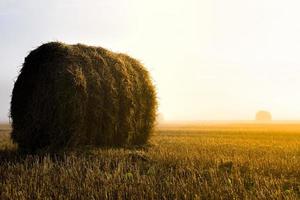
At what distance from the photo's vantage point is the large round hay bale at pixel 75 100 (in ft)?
35.8

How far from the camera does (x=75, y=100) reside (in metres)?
11.0

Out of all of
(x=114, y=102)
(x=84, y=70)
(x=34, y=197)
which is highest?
(x=84, y=70)

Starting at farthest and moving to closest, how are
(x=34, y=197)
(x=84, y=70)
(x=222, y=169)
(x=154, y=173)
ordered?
(x=84, y=70)
(x=222, y=169)
(x=154, y=173)
(x=34, y=197)

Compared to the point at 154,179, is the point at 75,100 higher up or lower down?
higher up

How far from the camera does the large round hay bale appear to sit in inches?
430

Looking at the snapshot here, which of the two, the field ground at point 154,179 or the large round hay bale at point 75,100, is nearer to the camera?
the field ground at point 154,179

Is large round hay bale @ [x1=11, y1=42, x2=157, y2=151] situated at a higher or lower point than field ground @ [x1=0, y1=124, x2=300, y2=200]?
higher

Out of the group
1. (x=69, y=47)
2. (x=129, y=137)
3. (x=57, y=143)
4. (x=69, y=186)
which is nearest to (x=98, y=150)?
(x=57, y=143)

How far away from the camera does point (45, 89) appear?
1119 centimetres

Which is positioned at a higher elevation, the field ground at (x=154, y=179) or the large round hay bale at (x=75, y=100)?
the large round hay bale at (x=75, y=100)

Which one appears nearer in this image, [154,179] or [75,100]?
[154,179]

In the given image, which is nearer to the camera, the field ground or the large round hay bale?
the field ground

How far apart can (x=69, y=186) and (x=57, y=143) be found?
14.4 ft

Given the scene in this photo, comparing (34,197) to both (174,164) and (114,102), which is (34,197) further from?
(114,102)
